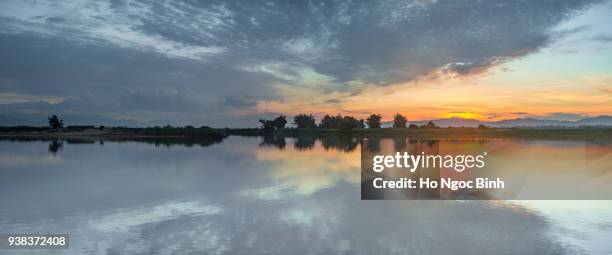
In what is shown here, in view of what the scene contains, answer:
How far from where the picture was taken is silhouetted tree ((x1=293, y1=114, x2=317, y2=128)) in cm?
17938

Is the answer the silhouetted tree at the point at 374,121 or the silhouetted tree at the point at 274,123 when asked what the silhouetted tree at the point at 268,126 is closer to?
the silhouetted tree at the point at 274,123

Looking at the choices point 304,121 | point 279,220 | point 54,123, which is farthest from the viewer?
point 304,121

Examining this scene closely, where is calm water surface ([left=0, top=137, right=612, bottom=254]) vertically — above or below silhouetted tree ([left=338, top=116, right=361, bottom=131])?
below

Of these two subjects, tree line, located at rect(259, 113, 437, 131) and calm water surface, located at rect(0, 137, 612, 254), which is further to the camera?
tree line, located at rect(259, 113, 437, 131)

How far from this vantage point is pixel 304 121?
181 metres

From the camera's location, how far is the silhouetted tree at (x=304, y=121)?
179 meters

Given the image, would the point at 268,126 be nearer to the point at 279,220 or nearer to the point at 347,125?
the point at 347,125

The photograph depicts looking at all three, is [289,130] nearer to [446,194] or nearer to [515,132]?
[515,132]

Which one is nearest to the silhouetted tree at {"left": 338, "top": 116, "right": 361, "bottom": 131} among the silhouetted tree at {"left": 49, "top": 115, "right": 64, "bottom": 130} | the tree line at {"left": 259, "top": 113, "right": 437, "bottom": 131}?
the tree line at {"left": 259, "top": 113, "right": 437, "bottom": 131}

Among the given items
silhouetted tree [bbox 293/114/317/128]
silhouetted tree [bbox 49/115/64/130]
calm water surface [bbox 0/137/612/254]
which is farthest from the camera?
silhouetted tree [bbox 293/114/317/128]

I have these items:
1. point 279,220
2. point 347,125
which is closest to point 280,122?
point 347,125

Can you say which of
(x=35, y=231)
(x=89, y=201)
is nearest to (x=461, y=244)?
(x=35, y=231)

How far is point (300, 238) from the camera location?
12.9 m

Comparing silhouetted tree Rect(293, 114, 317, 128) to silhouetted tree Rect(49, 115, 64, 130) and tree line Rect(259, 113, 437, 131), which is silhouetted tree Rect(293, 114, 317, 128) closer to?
tree line Rect(259, 113, 437, 131)
